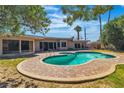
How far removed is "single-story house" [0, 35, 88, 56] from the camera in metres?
18.0

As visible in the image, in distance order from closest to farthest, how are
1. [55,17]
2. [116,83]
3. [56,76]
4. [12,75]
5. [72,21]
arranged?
[116,83] → [56,76] → [12,75] → [55,17] → [72,21]

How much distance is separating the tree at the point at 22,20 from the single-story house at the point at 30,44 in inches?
376

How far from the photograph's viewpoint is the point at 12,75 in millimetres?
8352

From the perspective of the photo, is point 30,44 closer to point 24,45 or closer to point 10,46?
point 24,45

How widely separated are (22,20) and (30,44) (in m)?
14.8

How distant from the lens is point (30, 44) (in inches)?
854

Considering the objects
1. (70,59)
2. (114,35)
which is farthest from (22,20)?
(114,35)

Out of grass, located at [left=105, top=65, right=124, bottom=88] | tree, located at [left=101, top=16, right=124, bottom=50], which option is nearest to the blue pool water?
tree, located at [left=101, top=16, right=124, bottom=50]

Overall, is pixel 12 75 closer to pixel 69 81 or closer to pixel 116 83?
pixel 69 81

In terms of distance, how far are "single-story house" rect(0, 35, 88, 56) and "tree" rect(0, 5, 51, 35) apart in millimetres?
9558

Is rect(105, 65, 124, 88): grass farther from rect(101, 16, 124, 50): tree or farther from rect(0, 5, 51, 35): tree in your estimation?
rect(101, 16, 124, 50): tree
